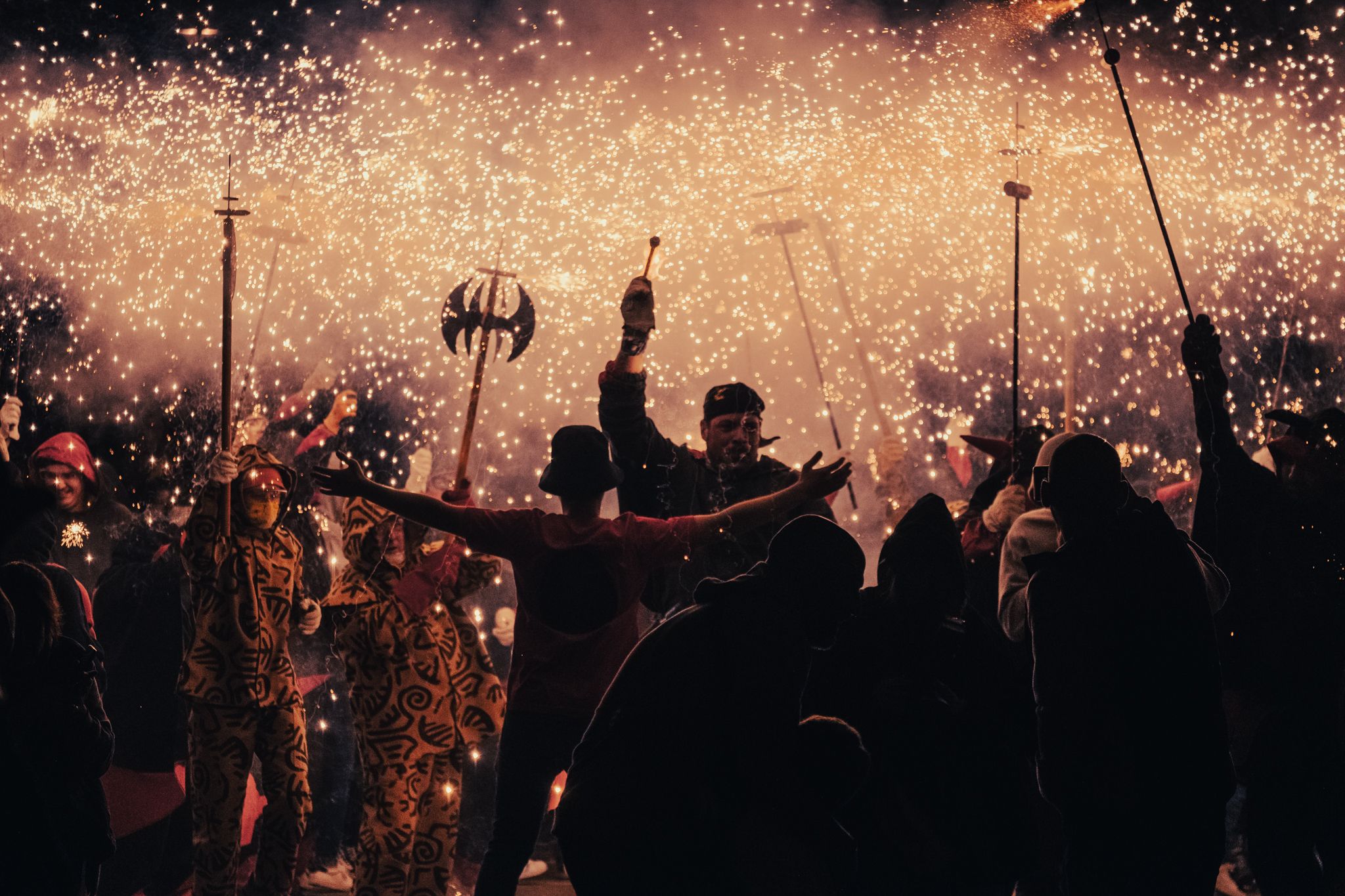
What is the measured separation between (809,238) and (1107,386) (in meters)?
2.54

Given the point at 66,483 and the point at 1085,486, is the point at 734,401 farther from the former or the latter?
the point at 66,483

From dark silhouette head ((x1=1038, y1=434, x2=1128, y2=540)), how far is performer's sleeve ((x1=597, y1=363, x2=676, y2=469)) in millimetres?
1700

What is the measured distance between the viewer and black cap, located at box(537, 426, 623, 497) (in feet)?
12.8

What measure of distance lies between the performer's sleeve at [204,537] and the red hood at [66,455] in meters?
1.06

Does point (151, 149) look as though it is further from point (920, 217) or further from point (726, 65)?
point (920, 217)

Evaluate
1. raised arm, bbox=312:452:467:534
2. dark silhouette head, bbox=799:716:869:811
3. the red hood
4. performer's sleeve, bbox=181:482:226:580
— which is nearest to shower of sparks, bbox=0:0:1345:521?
the red hood

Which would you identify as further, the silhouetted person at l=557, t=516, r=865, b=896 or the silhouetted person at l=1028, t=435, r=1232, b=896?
the silhouetted person at l=1028, t=435, r=1232, b=896

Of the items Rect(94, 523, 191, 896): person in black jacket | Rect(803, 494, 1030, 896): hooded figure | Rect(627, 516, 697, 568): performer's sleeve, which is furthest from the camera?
Rect(94, 523, 191, 896): person in black jacket

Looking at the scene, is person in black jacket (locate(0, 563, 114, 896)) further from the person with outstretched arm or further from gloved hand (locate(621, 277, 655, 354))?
gloved hand (locate(621, 277, 655, 354))

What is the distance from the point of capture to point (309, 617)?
16.0 feet

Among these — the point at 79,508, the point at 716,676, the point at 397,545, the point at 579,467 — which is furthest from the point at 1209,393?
the point at 79,508

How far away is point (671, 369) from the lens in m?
9.57

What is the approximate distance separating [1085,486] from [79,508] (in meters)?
4.60

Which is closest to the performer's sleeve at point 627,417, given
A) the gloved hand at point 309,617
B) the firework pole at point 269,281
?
the gloved hand at point 309,617
